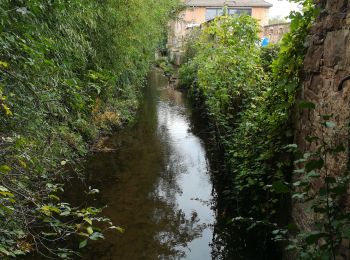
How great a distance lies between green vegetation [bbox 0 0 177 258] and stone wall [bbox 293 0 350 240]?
1.96 metres

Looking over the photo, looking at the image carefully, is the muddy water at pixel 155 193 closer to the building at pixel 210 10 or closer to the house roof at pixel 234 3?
the building at pixel 210 10

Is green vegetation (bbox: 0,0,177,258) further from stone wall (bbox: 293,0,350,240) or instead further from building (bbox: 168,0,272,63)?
building (bbox: 168,0,272,63)

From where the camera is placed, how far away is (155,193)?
659 cm

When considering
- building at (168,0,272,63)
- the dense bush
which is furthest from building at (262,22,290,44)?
building at (168,0,272,63)

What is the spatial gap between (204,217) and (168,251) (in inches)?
45.8

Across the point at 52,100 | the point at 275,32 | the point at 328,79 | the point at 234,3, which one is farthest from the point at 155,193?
the point at 234,3

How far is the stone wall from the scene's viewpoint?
8.84 ft

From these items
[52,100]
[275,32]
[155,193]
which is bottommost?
[155,193]

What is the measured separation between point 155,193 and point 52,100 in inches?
156

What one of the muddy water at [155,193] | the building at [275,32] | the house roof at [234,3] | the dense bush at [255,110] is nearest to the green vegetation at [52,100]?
the muddy water at [155,193]

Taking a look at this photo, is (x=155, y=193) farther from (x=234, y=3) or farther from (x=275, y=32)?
(x=234, y=3)

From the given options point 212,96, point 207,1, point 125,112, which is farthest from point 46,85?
point 207,1

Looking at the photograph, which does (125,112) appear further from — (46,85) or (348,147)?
(348,147)

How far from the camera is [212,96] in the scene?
25.9ft
